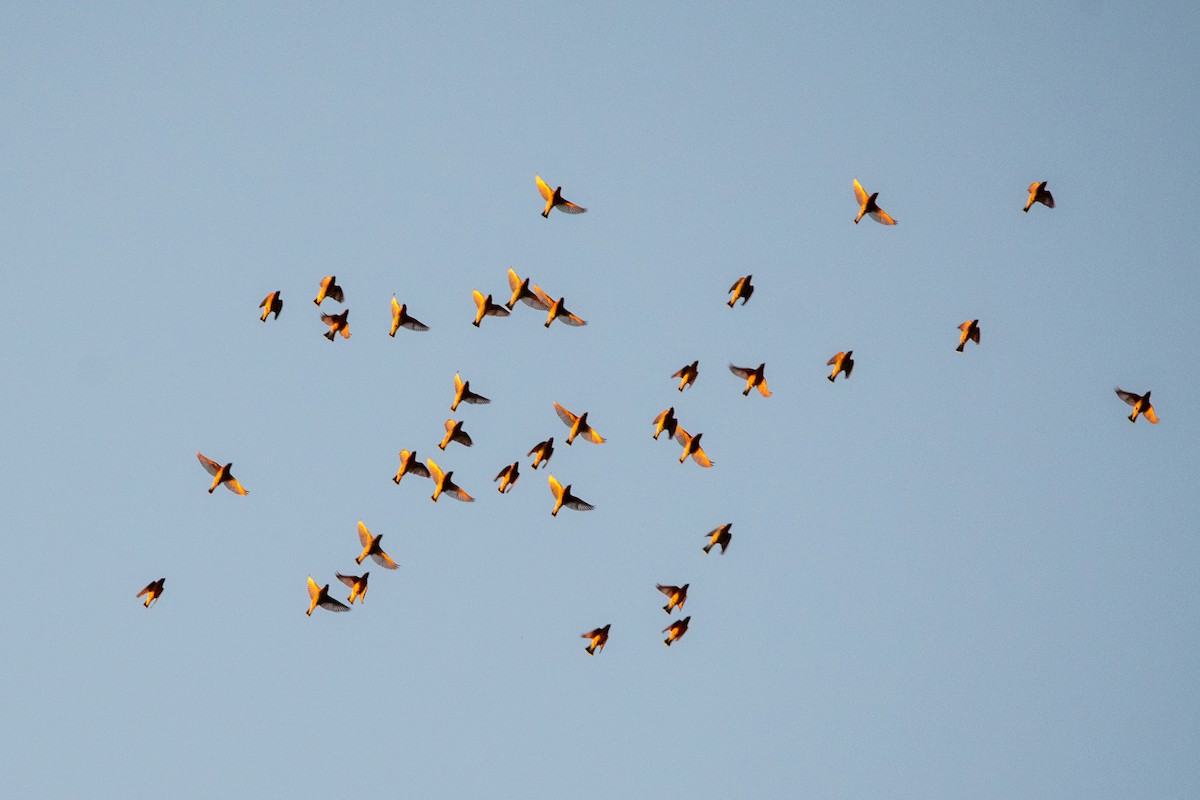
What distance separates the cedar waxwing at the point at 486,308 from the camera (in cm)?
4894

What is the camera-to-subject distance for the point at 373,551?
157ft

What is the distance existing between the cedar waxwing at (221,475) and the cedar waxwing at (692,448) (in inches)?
531

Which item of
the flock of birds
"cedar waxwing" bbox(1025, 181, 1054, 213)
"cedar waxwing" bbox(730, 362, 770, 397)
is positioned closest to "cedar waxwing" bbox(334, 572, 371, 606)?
the flock of birds

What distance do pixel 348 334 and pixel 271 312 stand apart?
8.02 ft

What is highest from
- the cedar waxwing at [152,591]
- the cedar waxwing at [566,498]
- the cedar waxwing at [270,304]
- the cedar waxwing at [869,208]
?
the cedar waxwing at [869,208]

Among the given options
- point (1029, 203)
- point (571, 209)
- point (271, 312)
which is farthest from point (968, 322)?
point (271, 312)

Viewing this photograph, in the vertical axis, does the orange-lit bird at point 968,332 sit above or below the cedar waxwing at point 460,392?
above

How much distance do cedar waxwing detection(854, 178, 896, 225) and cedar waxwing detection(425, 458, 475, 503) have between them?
48.6ft

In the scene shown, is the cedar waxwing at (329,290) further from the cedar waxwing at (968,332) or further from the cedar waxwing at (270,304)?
the cedar waxwing at (968,332)

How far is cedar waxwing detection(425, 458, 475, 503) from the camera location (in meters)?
48.7

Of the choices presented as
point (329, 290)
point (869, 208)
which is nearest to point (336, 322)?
point (329, 290)

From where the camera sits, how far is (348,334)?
4969cm

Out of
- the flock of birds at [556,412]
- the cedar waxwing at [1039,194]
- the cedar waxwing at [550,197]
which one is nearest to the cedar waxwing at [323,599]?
the flock of birds at [556,412]

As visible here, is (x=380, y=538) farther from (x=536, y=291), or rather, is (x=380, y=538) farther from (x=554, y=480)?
(x=536, y=291)
